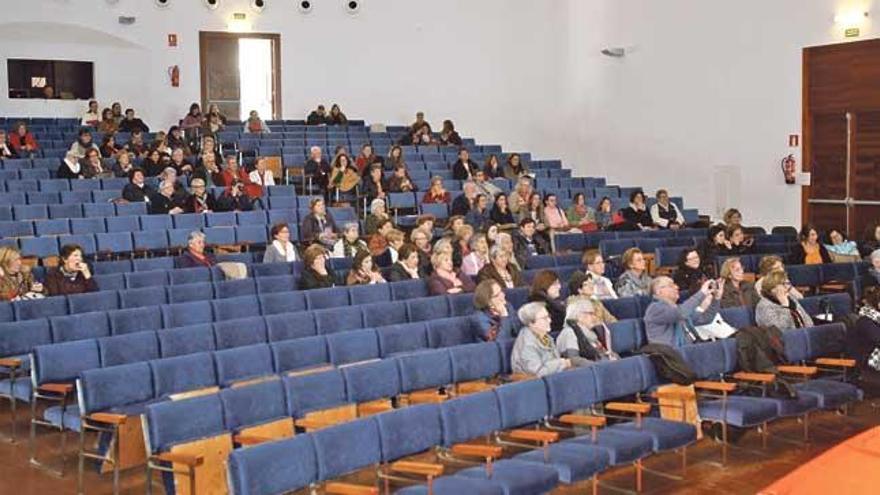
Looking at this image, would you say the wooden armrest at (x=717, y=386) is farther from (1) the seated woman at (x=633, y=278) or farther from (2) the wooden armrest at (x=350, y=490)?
(2) the wooden armrest at (x=350, y=490)

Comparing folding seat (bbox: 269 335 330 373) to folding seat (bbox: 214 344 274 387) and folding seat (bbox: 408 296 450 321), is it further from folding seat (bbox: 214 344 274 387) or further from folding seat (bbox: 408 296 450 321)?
folding seat (bbox: 408 296 450 321)

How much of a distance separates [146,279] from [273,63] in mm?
10778

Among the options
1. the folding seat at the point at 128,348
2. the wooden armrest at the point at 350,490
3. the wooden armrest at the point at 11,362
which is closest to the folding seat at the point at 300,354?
the folding seat at the point at 128,348

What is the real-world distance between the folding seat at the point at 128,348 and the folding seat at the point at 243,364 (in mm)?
594

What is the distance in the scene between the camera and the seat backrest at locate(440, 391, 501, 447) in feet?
19.4

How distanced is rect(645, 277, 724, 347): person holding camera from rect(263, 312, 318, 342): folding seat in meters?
2.33

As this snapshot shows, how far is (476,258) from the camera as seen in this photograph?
10055 mm

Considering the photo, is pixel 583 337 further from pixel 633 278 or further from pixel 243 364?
pixel 633 278

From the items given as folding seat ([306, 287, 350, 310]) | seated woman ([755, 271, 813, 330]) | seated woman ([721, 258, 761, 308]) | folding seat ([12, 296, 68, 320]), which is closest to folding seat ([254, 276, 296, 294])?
folding seat ([306, 287, 350, 310])

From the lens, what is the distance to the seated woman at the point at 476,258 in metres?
9.98

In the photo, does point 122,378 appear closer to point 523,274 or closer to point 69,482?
point 69,482

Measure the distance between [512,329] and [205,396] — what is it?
276 centimetres

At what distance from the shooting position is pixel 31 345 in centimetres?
754

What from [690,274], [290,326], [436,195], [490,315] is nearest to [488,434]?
[490,315]
